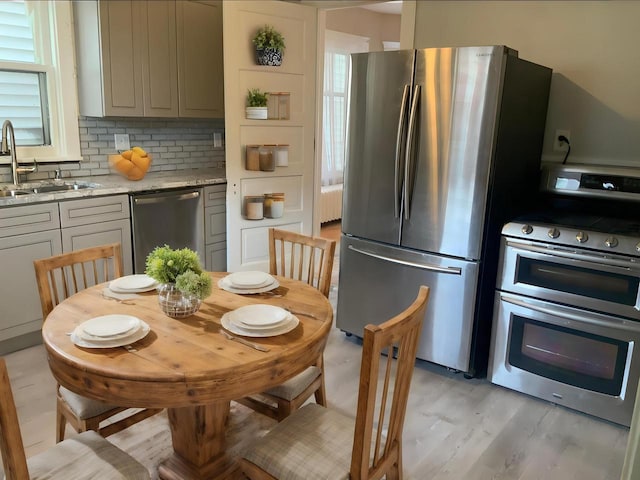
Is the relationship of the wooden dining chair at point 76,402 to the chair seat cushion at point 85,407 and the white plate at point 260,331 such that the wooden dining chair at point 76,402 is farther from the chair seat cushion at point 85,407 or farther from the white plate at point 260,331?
the white plate at point 260,331

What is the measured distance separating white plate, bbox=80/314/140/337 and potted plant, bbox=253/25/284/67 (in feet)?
8.72

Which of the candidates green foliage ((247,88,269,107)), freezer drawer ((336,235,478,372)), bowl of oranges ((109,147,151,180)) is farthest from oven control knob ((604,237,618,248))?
bowl of oranges ((109,147,151,180))

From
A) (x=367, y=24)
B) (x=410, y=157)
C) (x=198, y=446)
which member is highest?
(x=367, y=24)

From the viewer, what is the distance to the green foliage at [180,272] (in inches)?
66.1

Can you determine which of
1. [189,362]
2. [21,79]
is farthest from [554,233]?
[21,79]

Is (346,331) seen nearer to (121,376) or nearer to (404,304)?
(404,304)

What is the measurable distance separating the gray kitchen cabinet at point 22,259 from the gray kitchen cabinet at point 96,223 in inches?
2.8

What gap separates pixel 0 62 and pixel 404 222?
A: 2793mm

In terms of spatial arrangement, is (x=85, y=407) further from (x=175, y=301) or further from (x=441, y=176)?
(x=441, y=176)

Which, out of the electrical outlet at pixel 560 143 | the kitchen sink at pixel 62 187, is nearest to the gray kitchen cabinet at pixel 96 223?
the kitchen sink at pixel 62 187

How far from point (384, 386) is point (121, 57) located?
3102 millimetres

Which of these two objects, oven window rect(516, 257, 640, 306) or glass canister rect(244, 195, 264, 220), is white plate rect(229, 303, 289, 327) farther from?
glass canister rect(244, 195, 264, 220)

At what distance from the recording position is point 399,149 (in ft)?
9.52

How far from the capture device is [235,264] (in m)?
4.09
